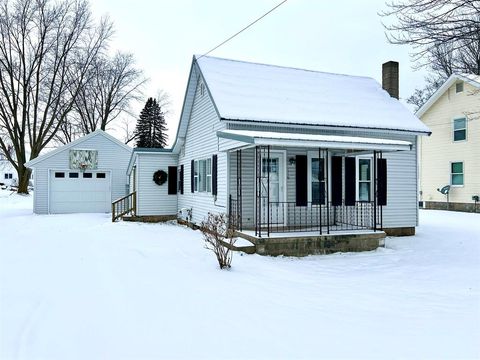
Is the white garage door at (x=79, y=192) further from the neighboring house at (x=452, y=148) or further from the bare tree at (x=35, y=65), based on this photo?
the neighboring house at (x=452, y=148)

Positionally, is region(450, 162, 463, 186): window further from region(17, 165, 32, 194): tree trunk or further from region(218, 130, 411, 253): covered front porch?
region(17, 165, 32, 194): tree trunk

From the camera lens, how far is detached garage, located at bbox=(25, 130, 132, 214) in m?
19.8

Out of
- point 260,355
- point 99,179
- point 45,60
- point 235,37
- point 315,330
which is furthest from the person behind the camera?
point 45,60

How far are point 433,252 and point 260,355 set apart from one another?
772cm

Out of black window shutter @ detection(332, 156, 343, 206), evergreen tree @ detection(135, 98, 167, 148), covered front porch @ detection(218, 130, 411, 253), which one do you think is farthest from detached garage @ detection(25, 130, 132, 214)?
evergreen tree @ detection(135, 98, 167, 148)

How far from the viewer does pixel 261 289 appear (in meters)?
6.30

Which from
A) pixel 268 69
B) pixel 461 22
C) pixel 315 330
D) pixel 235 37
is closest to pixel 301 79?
pixel 268 69

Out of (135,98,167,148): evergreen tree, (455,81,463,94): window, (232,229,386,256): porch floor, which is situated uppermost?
(135,98,167,148): evergreen tree

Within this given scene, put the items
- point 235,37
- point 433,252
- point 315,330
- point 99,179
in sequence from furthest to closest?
1. point 99,179
2. point 235,37
3. point 433,252
4. point 315,330

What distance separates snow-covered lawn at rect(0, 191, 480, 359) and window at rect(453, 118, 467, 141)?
1229 centimetres

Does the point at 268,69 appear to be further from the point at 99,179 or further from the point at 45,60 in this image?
the point at 45,60

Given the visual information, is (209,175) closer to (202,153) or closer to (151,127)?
(202,153)

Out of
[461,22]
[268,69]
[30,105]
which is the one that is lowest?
[461,22]

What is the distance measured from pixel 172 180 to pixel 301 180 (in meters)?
7.12
